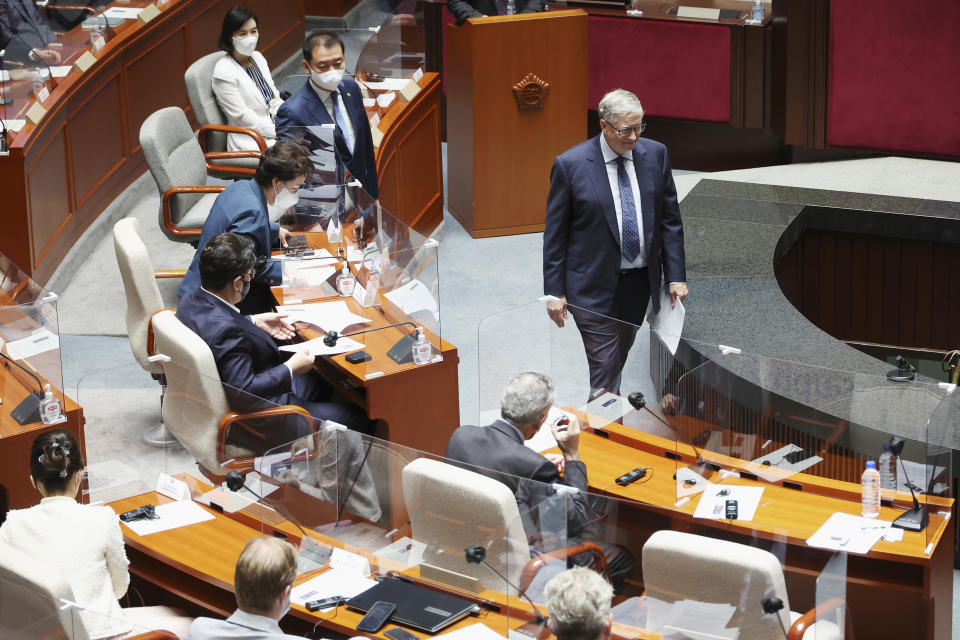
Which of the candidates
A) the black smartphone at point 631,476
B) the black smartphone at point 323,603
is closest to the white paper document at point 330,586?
the black smartphone at point 323,603

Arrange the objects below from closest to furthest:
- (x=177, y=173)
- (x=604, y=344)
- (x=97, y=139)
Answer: (x=604, y=344) → (x=177, y=173) → (x=97, y=139)

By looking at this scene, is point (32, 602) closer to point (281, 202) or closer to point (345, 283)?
point (345, 283)

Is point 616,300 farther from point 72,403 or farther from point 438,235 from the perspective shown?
point 438,235

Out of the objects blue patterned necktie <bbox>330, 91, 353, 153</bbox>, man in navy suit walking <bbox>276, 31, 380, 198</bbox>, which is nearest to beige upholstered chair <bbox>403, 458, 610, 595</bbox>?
man in navy suit walking <bbox>276, 31, 380, 198</bbox>

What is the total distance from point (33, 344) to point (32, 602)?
1.76 metres

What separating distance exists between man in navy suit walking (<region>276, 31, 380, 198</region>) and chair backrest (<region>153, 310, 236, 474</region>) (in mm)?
1859

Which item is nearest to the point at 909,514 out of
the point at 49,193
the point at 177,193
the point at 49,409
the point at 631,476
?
the point at 631,476

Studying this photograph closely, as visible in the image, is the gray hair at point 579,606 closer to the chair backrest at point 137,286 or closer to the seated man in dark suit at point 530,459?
the seated man in dark suit at point 530,459

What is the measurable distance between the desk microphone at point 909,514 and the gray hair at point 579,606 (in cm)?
136

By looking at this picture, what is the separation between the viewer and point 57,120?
7.17 m

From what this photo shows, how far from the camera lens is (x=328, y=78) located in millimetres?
6402

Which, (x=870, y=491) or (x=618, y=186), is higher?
(x=618, y=186)

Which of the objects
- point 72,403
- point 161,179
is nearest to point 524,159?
point 161,179

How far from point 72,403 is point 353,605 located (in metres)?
1.58
